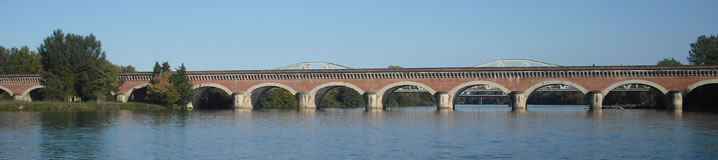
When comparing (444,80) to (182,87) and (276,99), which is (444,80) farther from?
(276,99)

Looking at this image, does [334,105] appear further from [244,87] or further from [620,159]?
[620,159]

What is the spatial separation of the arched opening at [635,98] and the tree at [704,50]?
6617 mm

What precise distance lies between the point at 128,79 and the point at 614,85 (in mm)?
38267

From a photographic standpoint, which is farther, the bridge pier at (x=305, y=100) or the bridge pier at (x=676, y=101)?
the bridge pier at (x=305, y=100)

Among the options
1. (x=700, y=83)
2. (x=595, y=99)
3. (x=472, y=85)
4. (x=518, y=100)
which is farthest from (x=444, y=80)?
(x=700, y=83)

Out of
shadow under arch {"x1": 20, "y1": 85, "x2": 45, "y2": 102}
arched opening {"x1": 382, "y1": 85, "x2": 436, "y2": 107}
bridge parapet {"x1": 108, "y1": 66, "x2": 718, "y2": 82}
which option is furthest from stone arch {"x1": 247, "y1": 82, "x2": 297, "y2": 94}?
arched opening {"x1": 382, "y1": 85, "x2": 436, "y2": 107}

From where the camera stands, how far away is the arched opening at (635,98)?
7200 centimetres

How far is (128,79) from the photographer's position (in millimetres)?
72500

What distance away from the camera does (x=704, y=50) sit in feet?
278

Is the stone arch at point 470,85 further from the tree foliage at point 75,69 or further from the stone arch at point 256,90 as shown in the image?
the tree foliage at point 75,69

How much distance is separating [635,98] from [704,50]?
26.3 feet

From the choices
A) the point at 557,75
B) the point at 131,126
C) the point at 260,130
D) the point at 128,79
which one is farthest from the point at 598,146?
the point at 128,79

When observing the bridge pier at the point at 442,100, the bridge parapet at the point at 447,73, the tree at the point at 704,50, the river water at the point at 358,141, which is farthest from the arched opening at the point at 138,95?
the tree at the point at 704,50

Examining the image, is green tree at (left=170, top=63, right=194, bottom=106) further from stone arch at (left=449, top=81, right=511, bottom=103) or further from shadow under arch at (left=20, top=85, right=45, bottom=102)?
stone arch at (left=449, top=81, right=511, bottom=103)
